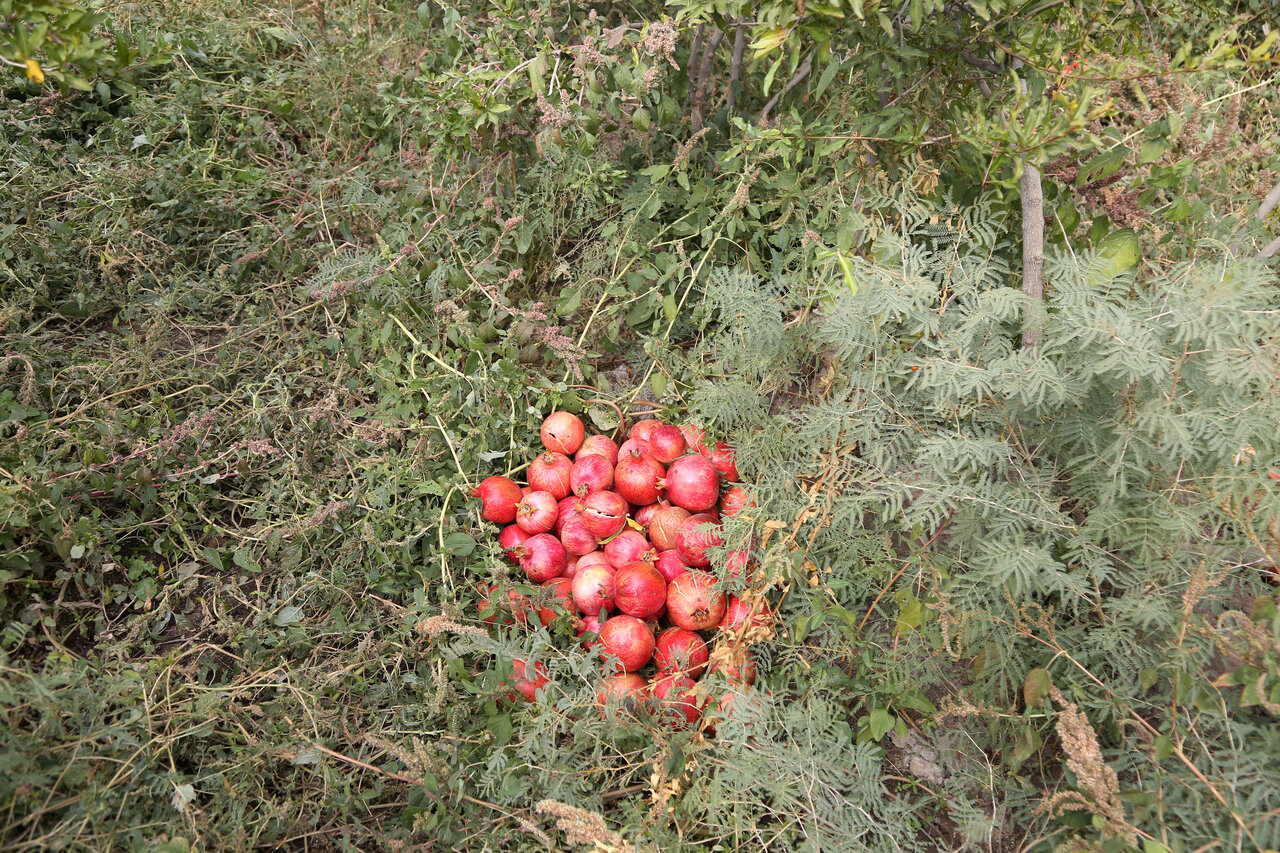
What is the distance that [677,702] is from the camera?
1.77 meters

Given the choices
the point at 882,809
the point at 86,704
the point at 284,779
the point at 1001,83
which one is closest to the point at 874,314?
the point at 1001,83

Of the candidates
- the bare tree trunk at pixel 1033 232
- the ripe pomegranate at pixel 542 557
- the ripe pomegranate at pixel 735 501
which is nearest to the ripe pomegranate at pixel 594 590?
the ripe pomegranate at pixel 542 557

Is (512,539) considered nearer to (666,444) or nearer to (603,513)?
(603,513)

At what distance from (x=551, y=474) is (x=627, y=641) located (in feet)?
1.83

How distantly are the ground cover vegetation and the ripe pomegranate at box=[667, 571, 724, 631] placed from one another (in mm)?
100

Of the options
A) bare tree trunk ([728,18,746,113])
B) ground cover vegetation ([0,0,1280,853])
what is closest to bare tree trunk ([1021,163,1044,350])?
ground cover vegetation ([0,0,1280,853])

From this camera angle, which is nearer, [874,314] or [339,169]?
[874,314]

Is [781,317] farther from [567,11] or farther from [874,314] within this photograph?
[567,11]

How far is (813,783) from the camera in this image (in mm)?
1585

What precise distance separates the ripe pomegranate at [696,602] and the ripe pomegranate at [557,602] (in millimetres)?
295

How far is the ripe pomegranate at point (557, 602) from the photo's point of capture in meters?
1.94

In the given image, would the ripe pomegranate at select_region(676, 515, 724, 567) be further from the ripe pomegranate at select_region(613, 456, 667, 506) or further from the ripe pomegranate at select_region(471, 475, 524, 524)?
the ripe pomegranate at select_region(471, 475, 524, 524)

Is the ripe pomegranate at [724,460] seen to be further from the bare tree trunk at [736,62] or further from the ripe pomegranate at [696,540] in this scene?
the bare tree trunk at [736,62]

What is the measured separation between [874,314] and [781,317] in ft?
1.60
